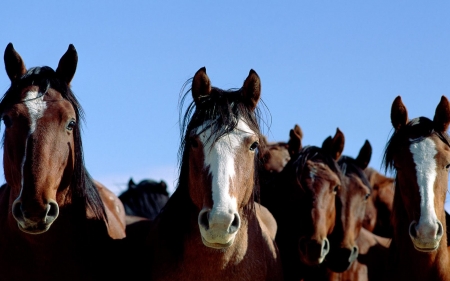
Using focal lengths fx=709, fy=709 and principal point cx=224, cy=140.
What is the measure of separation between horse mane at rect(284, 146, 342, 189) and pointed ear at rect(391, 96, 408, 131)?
1.11 metres

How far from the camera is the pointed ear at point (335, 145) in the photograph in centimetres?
761

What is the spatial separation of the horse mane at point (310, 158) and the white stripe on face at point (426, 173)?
1510 mm

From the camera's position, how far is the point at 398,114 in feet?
21.0

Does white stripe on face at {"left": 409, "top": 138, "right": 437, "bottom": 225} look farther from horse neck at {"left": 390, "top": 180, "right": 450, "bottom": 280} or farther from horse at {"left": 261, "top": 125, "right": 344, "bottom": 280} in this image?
horse at {"left": 261, "top": 125, "right": 344, "bottom": 280}

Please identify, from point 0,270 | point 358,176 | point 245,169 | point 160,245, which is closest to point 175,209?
point 160,245

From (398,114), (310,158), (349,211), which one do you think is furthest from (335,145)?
(398,114)

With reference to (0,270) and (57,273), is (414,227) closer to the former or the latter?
(57,273)

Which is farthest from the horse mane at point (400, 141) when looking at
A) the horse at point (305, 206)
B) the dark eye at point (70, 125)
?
the dark eye at point (70, 125)

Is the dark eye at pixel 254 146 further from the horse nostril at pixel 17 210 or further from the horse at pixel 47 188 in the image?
the horse nostril at pixel 17 210

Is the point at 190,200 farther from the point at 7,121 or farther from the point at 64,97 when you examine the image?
the point at 7,121

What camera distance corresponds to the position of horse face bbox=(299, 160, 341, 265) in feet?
21.8

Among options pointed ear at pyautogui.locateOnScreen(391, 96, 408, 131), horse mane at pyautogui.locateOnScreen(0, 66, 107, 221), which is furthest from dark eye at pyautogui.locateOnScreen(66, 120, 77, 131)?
pointed ear at pyautogui.locateOnScreen(391, 96, 408, 131)

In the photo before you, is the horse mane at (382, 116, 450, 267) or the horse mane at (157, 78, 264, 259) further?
the horse mane at (382, 116, 450, 267)

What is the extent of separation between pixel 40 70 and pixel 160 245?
1638 mm
